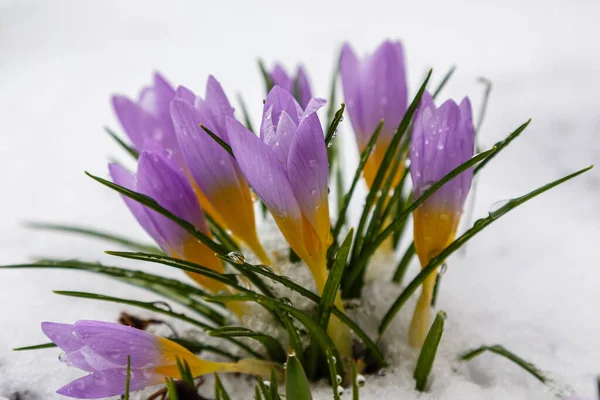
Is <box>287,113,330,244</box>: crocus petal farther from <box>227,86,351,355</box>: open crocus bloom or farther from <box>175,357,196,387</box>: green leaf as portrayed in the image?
<box>175,357,196,387</box>: green leaf

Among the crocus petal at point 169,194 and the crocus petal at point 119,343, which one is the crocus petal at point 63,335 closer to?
the crocus petal at point 119,343

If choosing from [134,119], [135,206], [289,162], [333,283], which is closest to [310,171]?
[289,162]

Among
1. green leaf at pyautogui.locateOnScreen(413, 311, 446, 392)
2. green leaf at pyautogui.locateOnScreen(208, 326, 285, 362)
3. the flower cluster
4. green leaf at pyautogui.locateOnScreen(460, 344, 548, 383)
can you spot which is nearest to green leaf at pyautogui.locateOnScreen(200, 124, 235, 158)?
the flower cluster

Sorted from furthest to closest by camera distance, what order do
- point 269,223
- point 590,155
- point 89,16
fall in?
1. point 89,16
2. point 590,155
3. point 269,223

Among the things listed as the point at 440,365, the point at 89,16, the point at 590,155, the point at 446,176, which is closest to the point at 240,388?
the point at 440,365

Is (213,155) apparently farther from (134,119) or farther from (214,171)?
(134,119)

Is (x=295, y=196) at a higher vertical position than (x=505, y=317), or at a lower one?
higher

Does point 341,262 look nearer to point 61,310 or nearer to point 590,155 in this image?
point 61,310
